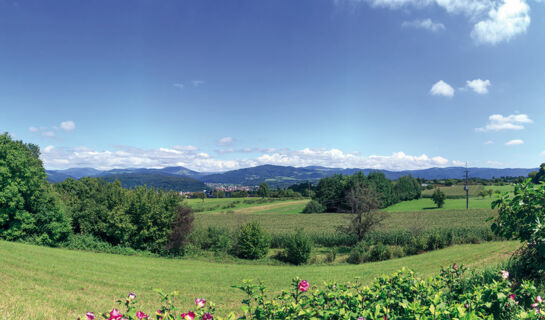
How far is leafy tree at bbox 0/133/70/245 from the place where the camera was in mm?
24625

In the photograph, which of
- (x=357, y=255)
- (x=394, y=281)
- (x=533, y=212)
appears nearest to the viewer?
(x=394, y=281)

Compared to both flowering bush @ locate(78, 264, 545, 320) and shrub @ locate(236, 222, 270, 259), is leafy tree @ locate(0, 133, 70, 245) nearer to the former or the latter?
shrub @ locate(236, 222, 270, 259)

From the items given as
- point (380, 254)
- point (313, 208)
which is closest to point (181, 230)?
point (380, 254)

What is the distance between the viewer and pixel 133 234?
1140 inches

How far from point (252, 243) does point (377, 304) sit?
27.6m

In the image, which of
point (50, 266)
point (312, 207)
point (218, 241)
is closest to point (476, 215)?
point (312, 207)

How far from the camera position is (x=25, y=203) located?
26578 millimetres

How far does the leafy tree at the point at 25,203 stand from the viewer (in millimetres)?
24625

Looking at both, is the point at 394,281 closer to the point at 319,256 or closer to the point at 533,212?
the point at 533,212

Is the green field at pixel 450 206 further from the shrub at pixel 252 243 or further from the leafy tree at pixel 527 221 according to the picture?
the leafy tree at pixel 527 221

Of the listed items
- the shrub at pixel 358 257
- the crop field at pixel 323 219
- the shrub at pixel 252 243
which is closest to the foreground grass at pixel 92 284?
the shrub at pixel 358 257

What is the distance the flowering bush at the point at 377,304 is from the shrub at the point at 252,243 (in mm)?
26113

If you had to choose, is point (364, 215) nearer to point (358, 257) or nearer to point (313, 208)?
point (358, 257)

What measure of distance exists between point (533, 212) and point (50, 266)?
829 inches
